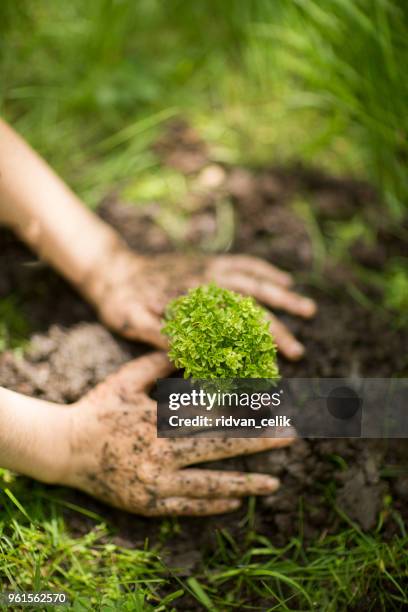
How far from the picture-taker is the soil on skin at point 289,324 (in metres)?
1.88

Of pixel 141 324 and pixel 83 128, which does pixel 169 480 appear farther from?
pixel 83 128

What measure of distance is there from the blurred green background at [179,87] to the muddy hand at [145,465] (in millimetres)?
1106

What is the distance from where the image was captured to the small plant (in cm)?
148

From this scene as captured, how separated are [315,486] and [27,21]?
8.15ft

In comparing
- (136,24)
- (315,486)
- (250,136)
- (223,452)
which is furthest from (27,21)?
(315,486)

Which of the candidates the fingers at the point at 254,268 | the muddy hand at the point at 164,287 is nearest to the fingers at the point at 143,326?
the muddy hand at the point at 164,287

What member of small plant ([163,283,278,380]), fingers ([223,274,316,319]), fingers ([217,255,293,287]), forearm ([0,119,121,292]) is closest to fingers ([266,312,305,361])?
fingers ([223,274,316,319])

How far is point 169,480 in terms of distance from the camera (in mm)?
1752

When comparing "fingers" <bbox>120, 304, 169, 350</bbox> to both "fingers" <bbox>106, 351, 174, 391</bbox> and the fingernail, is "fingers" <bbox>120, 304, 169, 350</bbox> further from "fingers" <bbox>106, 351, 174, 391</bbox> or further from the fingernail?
the fingernail

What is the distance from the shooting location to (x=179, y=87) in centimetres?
289

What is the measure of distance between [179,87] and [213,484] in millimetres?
1965

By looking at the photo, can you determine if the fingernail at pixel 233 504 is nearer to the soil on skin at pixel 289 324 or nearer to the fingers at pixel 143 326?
the soil on skin at pixel 289 324

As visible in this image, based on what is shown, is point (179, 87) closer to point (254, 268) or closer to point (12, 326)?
point (254, 268)

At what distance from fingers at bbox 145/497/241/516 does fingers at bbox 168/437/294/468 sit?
A: 0.11 m
